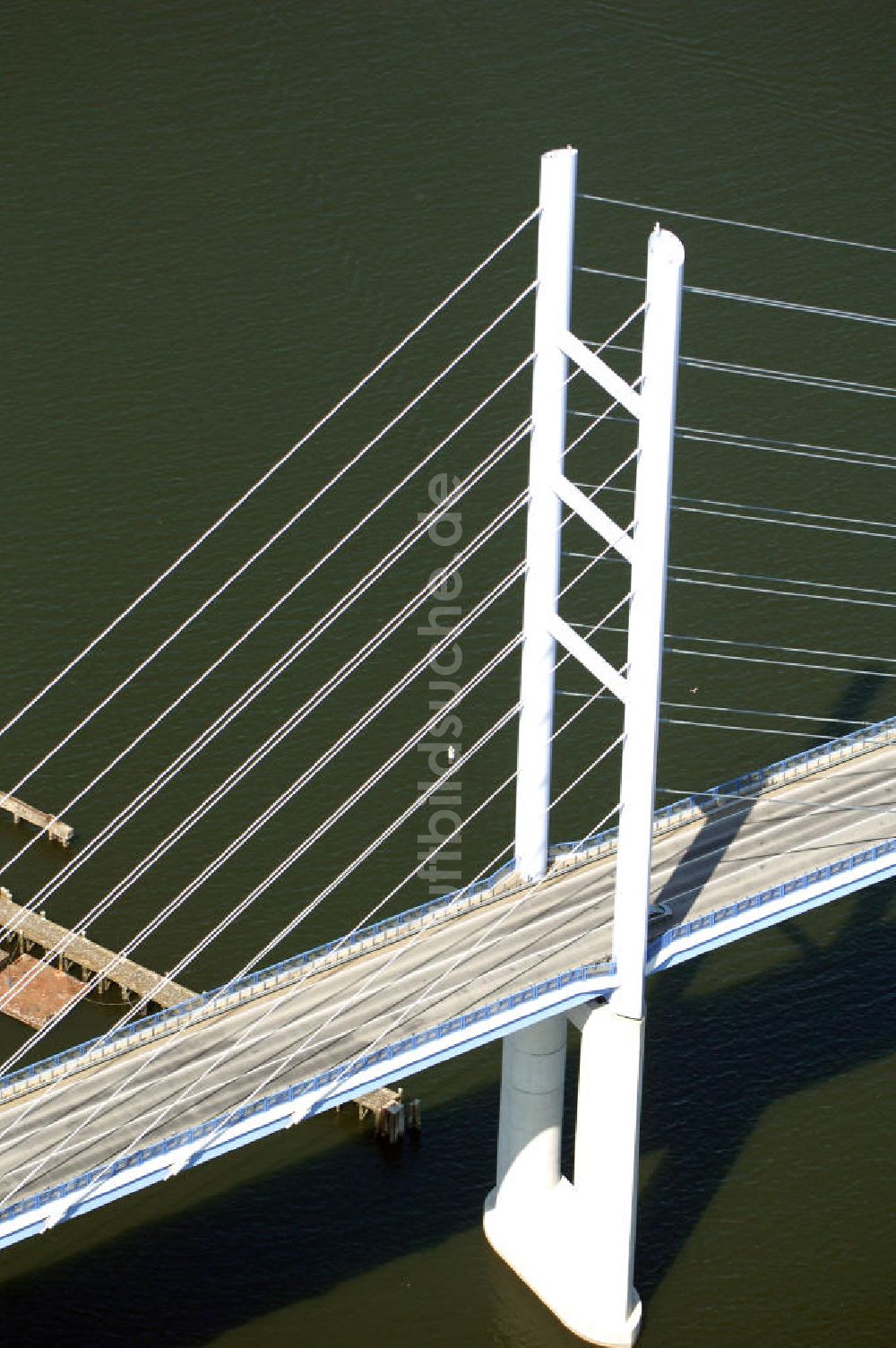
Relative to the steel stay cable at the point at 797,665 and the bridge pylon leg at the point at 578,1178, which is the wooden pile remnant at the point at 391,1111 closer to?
the bridge pylon leg at the point at 578,1178

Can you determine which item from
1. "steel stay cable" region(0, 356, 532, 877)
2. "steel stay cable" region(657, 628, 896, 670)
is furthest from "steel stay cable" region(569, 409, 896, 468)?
"steel stay cable" region(0, 356, 532, 877)

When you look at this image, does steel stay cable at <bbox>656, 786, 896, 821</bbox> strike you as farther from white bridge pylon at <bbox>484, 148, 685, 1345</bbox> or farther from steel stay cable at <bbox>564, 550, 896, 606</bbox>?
steel stay cable at <bbox>564, 550, 896, 606</bbox>

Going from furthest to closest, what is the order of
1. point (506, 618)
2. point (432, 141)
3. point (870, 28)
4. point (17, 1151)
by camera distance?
→ 1. point (870, 28)
2. point (432, 141)
3. point (506, 618)
4. point (17, 1151)

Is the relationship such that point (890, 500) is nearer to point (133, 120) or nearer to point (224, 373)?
point (224, 373)

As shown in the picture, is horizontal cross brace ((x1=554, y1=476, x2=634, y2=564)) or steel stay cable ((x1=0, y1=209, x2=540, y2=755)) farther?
steel stay cable ((x1=0, y1=209, x2=540, y2=755))

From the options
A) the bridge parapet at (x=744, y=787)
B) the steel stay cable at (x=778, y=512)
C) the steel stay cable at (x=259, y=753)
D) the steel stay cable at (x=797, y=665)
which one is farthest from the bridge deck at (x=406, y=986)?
the steel stay cable at (x=778, y=512)

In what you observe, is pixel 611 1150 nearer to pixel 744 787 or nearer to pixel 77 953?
pixel 744 787

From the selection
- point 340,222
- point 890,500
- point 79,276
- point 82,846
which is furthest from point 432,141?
point 82,846
